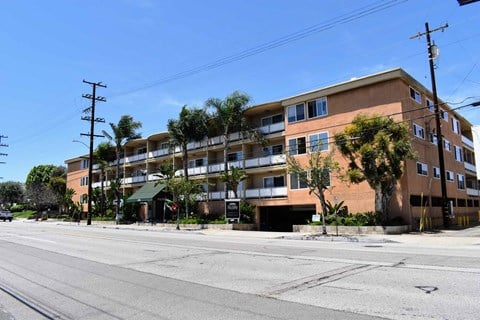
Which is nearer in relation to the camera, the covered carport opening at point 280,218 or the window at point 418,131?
the window at point 418,131

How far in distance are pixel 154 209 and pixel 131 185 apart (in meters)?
5.57

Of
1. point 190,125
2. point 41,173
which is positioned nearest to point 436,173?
point 190,125

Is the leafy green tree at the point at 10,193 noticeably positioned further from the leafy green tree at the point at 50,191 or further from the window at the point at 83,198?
the window at the point at 83,198

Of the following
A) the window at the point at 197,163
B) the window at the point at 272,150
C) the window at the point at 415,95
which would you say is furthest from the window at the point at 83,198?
the window at the point at 415,95

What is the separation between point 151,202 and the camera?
1967 inches

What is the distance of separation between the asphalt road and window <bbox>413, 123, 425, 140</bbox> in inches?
759

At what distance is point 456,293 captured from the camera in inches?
312

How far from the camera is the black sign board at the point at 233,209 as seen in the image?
34.9 metres

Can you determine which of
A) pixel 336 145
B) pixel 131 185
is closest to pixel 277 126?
pixel 336 145

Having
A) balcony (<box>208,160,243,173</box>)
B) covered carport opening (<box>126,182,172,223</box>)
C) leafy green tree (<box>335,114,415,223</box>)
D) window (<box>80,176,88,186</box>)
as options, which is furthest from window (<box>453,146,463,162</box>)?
window (<box>80,176,88,186</box>)

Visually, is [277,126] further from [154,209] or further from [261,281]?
[261,281]

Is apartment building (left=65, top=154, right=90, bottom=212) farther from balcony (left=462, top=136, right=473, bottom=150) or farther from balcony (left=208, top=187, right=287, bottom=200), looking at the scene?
balcony (left=462, top=136, right=473, bottom=150)

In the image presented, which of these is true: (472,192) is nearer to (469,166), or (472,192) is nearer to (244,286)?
(469,166)

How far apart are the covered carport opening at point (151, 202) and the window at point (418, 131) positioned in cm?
2593
